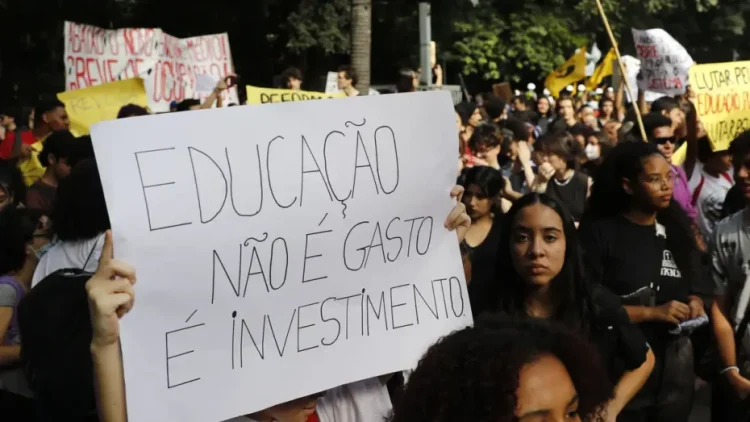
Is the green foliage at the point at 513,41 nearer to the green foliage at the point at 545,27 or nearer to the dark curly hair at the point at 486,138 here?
the green foliage at the point at 545,27

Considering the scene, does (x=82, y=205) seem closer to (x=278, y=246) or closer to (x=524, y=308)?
(x=278, y=246)

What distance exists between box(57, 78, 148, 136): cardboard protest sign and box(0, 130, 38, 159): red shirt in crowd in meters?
0.35

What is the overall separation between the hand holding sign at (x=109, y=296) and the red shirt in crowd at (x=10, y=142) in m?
6.15

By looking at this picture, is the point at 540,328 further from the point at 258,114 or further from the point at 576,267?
the point at 576,267

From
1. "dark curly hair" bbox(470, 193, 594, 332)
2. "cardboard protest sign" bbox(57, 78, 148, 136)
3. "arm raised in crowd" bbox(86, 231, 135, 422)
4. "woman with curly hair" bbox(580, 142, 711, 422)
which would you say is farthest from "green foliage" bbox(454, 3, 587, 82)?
"arm raised in crowd" bbox(86, 231, 135, 422)

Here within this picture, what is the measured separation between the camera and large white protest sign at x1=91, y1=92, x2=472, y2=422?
266 cm

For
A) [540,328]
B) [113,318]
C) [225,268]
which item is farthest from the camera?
[225,268]

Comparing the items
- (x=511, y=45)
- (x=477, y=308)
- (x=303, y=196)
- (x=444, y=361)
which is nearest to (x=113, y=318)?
(x=303, y=196)

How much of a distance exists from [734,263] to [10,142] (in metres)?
5.90

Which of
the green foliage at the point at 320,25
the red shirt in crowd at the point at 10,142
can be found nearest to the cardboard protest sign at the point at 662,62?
the red shirt in crowd at the point at 10,142

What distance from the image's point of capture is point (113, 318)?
8.33 feet

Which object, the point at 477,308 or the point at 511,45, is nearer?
the point at 477,308

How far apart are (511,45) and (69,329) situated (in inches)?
1251

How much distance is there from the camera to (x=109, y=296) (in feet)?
8.28
